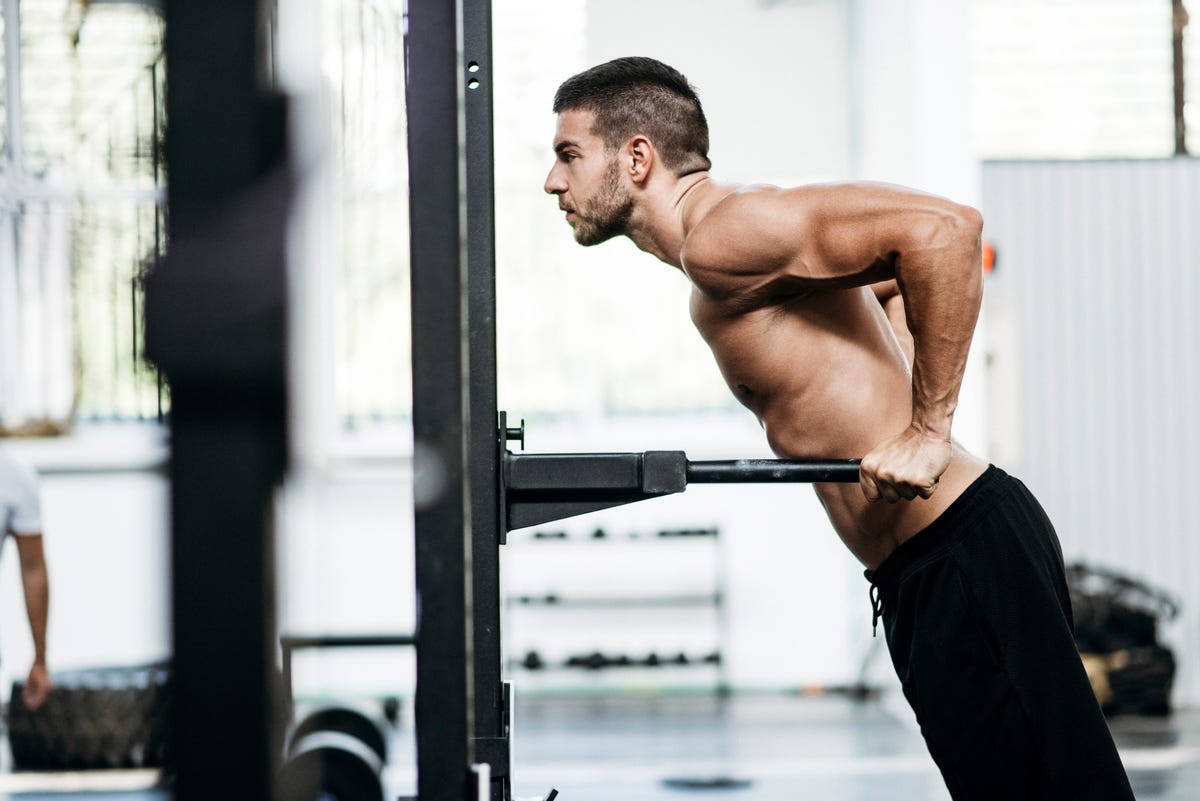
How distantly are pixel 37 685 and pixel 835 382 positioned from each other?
1318mm

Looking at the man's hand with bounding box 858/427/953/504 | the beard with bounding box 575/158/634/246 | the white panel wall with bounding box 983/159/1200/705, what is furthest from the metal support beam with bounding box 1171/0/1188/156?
the man's hand with bounding box 858/427/953/504

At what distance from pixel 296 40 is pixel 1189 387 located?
17.0 ft

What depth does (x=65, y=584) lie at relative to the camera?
1.73ft

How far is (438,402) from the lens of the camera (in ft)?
3.18

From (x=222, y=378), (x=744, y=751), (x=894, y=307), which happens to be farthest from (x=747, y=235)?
(x=744, y=751)

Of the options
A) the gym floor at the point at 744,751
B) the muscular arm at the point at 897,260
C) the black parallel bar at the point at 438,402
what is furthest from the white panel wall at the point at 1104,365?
the black parallel bar at the point at 438,402

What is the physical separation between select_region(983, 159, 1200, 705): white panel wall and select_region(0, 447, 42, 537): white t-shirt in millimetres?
4866

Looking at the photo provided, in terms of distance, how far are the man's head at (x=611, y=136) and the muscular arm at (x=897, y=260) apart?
196 millimetres

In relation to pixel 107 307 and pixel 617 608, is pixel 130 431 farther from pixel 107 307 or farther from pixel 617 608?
pixel 617 608

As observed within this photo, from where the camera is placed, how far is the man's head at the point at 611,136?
1674 mm

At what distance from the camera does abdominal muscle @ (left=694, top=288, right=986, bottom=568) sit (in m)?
1.70

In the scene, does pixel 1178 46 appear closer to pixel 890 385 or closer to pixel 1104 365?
pixel 1104 365

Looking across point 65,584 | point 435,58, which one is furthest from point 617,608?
point 65,584

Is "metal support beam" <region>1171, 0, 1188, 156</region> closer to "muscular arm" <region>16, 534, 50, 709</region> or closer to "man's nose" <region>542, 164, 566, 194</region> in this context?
"man's nose" <region>542, 164, 566, 194</region>
